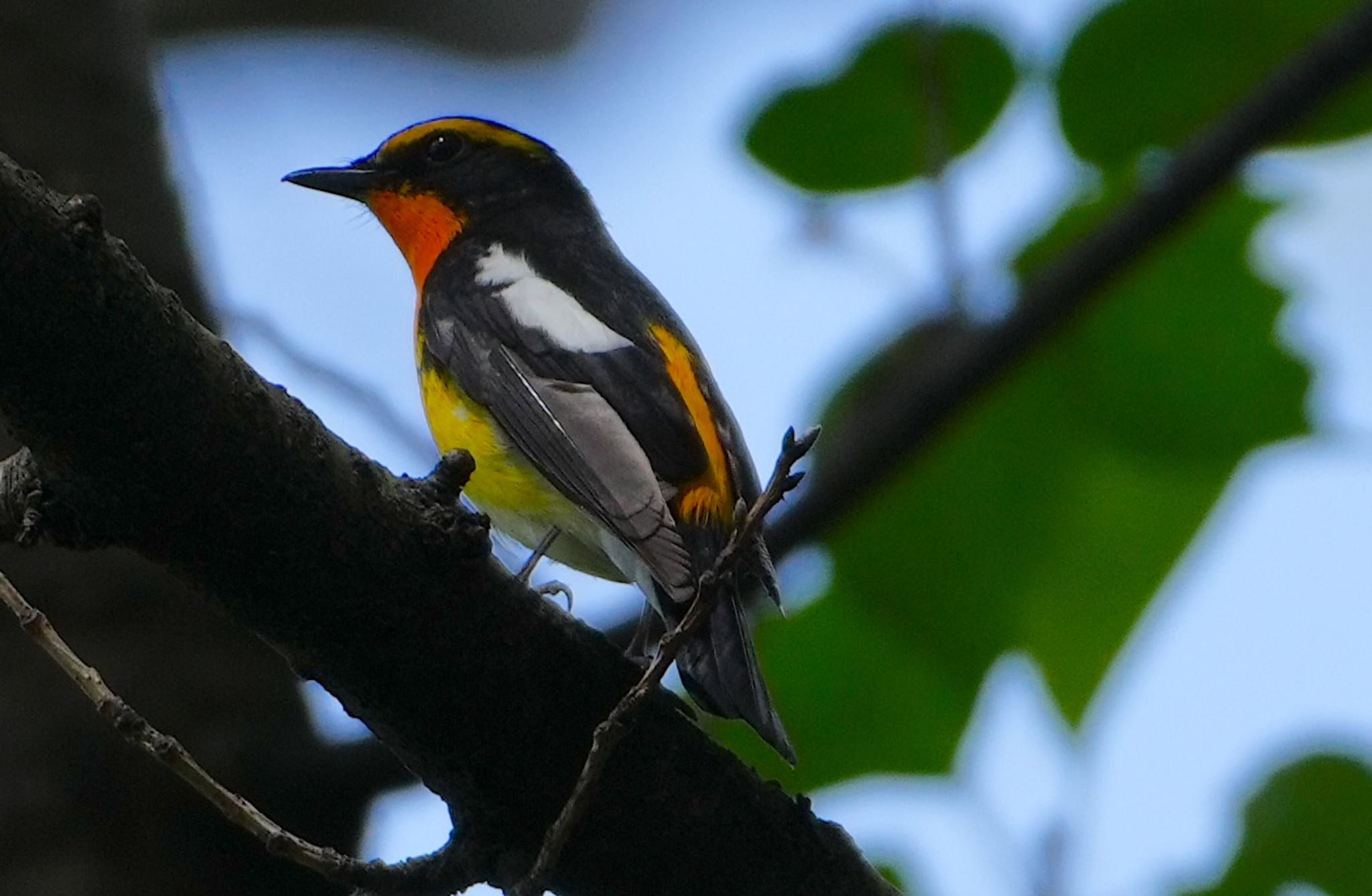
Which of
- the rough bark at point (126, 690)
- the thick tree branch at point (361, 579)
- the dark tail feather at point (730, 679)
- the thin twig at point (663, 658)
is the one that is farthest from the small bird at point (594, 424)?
the rough bark at point (126, 690)

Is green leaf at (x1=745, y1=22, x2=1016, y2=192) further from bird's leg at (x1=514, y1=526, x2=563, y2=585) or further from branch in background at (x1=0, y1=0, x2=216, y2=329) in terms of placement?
branch in background at (x1=0, y1=0, x2=216, y2=329)

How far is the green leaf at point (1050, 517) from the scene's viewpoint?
2969 mm

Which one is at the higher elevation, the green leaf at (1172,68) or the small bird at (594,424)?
the green leaf at (1172,68)

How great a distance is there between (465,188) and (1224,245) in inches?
86.8

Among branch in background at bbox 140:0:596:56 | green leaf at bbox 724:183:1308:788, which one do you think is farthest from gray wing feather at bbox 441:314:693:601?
branch in background at bbox 140:0:596:56

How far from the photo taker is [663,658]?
2.06 m

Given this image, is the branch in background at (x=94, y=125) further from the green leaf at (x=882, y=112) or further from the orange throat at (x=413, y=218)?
the green leaf at (x=882, y=112)

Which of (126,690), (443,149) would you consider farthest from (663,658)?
(443,149)

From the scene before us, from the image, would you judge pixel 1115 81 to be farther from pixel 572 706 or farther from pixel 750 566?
pixel 572 706

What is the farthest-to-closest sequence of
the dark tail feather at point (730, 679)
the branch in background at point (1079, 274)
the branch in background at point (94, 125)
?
the branch in background at point (94, 125) < the branch in background at point (1079, 274) < the dark tail feather at point (730, 679)

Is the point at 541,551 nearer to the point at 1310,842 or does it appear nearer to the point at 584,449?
the point at 584,449

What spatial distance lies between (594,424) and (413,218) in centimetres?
172

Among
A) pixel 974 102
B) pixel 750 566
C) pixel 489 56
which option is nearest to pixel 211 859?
pixel 750 566

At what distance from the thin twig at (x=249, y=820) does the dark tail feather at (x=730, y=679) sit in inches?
15.4
